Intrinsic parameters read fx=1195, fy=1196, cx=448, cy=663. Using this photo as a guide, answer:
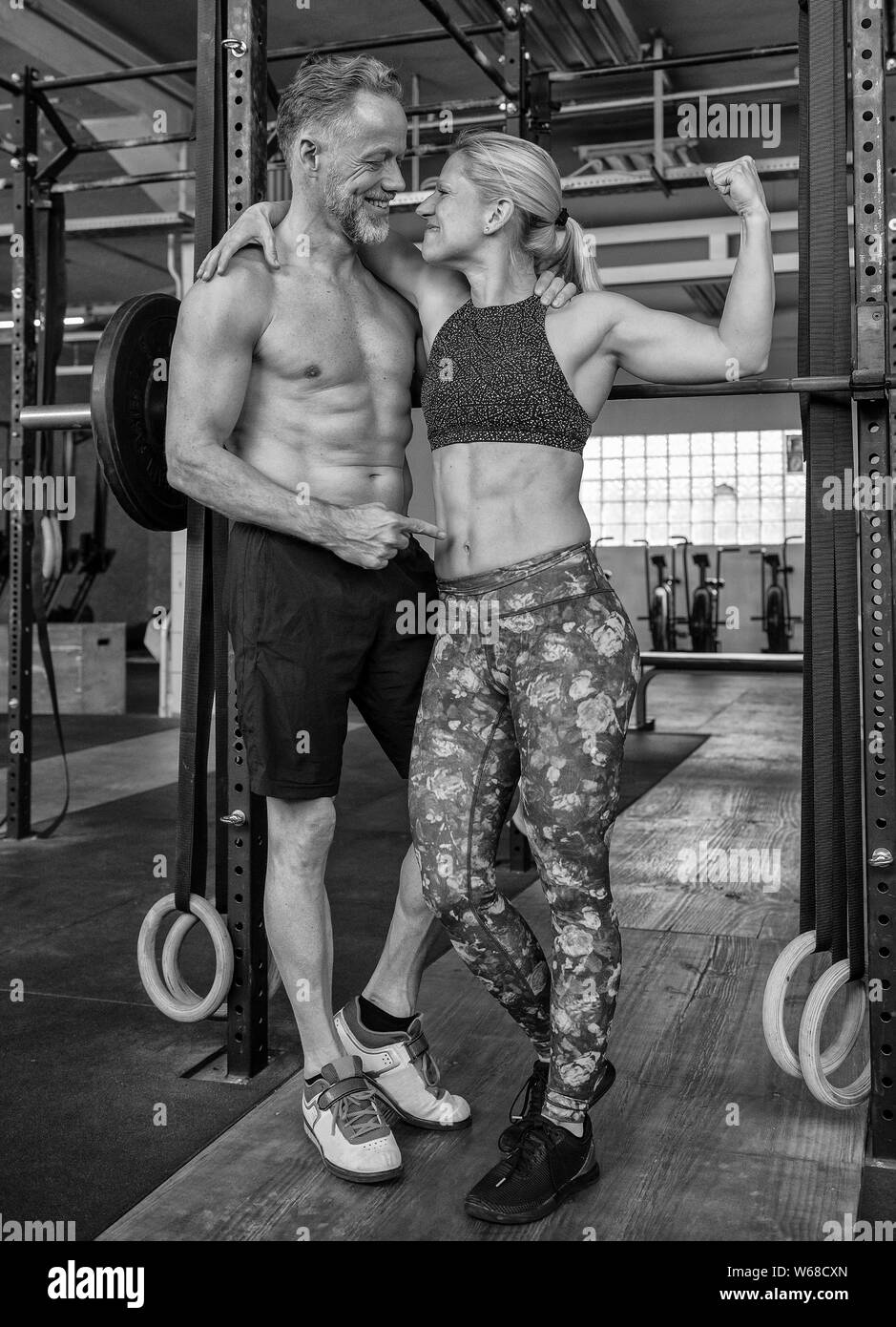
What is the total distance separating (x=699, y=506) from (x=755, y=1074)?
11.4 meters

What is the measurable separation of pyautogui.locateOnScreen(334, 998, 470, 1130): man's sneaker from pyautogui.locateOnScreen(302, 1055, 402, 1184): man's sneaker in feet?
0.19

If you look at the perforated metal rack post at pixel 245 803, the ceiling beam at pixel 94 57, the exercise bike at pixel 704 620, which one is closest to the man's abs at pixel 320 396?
the perforated metal rack post at pixel 245 803

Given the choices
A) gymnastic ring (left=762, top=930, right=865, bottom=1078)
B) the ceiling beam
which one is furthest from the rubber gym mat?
the ceiling beam

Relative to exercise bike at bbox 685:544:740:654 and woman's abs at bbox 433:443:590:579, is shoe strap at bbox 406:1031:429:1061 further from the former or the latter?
exercise bike at bbox 685:544:740:654

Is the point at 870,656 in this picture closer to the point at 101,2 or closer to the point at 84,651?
the point at 101,2

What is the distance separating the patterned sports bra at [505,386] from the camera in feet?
5.22

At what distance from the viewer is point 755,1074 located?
2006 mm

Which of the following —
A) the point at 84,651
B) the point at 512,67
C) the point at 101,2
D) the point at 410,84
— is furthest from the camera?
the point at 84,651

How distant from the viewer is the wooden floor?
1514 mm

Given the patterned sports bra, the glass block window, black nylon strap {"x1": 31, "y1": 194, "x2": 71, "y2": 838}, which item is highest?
the glass block window

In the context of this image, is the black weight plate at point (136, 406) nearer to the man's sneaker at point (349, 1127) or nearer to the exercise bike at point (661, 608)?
the man's sneaker at point (349, 1127)

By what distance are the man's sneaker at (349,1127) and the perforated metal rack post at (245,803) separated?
0.94 feet

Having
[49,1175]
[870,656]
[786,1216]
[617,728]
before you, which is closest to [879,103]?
[870,656]

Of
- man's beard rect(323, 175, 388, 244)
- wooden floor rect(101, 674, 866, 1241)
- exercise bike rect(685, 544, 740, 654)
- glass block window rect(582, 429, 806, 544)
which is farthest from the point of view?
glass block window rect(582, 429, 806, 544)
